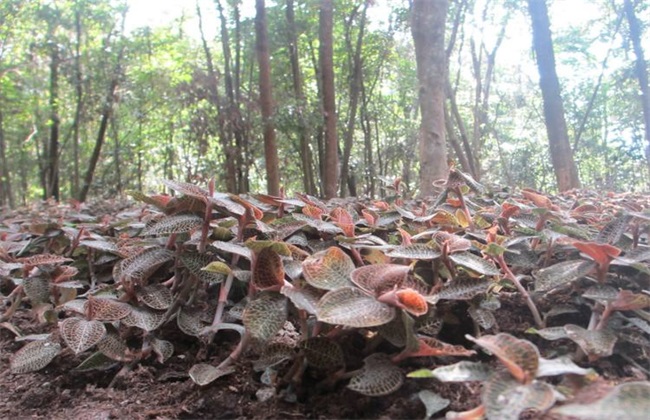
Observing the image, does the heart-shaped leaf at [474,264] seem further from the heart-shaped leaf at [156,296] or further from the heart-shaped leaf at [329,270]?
the heart-shaped leaf at [156,296]

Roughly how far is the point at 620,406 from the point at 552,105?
5037 millimetres

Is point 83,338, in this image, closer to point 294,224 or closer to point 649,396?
point 294,224

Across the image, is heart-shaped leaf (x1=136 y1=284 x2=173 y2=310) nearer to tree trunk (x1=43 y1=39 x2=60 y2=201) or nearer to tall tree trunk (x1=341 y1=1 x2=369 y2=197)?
tall tree trunk (x1=341 y1=1 x2=369 y2=197)

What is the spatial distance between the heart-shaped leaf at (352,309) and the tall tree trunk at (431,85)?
119 inches

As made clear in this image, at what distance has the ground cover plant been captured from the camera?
632mm

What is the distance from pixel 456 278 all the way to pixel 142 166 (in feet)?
56.4

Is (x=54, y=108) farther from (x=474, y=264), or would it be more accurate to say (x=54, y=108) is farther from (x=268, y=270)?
(x=474, y=264)

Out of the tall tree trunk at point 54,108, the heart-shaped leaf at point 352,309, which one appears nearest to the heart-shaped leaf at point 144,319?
the heart-shaped leaf at point 352,309

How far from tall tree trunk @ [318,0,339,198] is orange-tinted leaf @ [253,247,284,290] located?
21.9 feet

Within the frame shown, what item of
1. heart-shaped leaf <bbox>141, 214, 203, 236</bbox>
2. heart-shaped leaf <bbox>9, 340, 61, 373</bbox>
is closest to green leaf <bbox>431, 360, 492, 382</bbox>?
heart-shaped leaf <bbox>141, 214, 203, 236</bbox>

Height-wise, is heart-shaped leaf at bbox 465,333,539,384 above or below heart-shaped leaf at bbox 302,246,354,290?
below

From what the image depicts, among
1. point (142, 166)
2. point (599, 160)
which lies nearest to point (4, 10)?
point (142, 166)

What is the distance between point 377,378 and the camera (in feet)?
2.13

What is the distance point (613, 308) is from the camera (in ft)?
2.31
